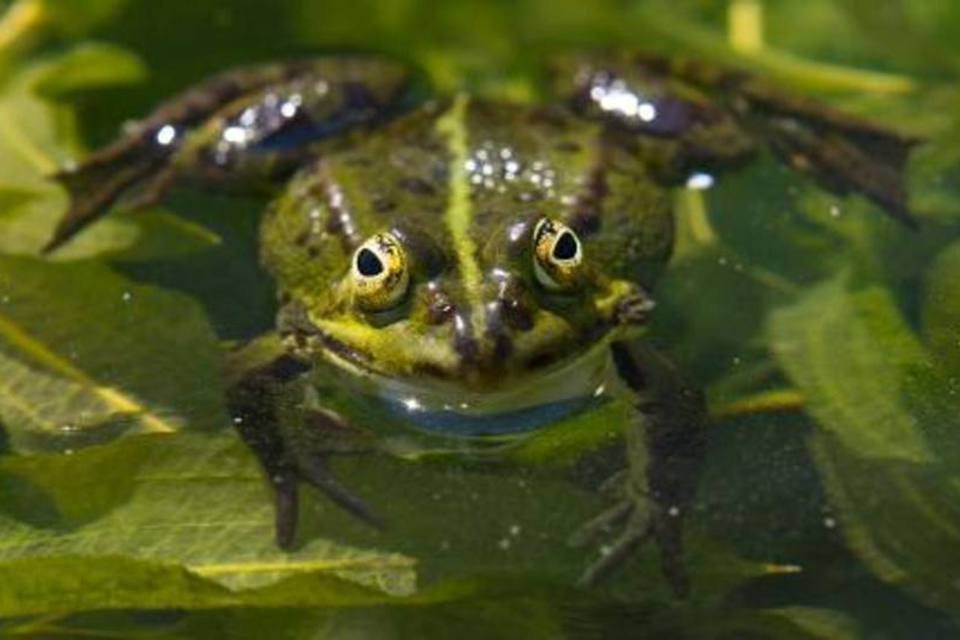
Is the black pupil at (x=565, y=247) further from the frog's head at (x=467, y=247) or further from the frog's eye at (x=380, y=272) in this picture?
the frog's eye at (x=380, y=272)

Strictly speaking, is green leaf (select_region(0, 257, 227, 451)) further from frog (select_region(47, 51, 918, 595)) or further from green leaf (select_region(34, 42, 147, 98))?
green leaf (select_region(34, 42, 147, 98))

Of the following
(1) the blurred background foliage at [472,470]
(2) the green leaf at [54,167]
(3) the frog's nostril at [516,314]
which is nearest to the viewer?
(1) the blurred background foliage at [472,470]

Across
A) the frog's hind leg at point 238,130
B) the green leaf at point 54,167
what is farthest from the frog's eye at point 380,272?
the frog's hind leg at point 238,130

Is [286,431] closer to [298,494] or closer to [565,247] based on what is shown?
[298,494]

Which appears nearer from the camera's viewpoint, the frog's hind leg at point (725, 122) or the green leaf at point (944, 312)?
the green leaf at point (944, 312)

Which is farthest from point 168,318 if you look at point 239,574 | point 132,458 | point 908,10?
point 908,10

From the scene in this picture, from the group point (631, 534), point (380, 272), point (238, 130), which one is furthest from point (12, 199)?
point (631, 534)

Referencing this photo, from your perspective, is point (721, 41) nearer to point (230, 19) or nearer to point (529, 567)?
point (230, 19)
